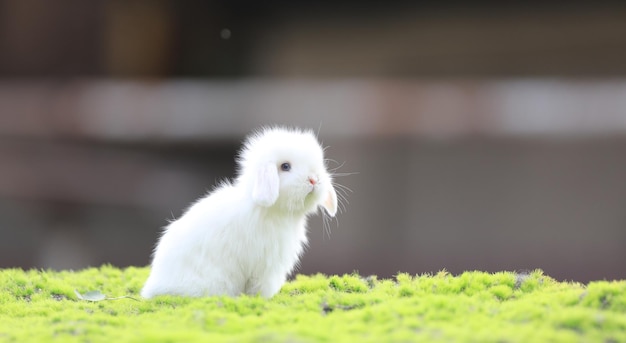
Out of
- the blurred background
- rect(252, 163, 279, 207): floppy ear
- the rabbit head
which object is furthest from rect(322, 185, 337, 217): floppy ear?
the blurred background

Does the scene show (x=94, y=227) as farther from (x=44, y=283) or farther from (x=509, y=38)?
(x=509, y=38)

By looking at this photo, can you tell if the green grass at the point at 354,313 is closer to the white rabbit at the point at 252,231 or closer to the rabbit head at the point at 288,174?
the white rabbit at the point at 252,231

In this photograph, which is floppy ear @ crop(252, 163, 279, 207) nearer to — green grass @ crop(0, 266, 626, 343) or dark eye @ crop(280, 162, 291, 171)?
dark eye @ crop(280, 162, 291, 171)

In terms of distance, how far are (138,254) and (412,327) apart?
5361 millimetres

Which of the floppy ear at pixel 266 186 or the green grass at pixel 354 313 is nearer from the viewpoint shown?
the green grass at pixel 354 313

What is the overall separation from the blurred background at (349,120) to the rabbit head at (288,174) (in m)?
2.91

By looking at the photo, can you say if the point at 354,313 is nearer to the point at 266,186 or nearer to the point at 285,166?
the point at 266,186

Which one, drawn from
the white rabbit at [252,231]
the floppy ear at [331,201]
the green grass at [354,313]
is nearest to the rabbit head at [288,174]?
the white rabbit at [252,231]

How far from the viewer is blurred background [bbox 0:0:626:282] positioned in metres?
6.72

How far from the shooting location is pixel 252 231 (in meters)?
3.83

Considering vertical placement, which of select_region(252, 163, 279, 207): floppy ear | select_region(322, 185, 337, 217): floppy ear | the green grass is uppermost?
select_region(252, 163, 279, 207): floppy ear

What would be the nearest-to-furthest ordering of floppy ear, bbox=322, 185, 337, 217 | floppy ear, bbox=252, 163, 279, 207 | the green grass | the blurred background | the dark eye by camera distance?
the green grass < floppy ear, bbox=252, 163, 279, 207 < the dark eye < floppy ear, bbox=322, 185, 337, 217 < the blurred background

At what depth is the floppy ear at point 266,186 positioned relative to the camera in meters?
3.74

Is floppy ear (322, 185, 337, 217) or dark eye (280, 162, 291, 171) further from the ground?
dark eye (280, 162, 291, 171)
